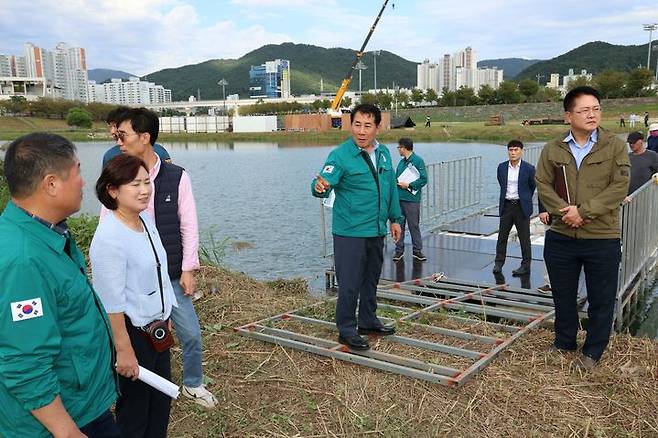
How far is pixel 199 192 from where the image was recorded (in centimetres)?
1827

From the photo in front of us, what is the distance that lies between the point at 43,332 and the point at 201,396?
1.96 m

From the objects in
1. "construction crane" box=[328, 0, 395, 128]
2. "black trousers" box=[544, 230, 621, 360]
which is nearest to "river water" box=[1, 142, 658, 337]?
"black trousers" box=[544, 230, 621, 360]

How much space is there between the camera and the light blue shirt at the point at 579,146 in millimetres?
3660

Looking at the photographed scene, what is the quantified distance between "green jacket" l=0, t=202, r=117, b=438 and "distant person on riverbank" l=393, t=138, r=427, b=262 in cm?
517

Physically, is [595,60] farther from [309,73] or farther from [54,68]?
[54,68]

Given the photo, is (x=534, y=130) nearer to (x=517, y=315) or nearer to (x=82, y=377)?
(x=517, y=315)

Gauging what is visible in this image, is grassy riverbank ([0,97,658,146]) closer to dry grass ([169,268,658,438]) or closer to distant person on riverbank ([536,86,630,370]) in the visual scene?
distant person on riverbank ([536,86,630,370])

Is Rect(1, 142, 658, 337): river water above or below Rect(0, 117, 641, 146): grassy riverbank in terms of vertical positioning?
below

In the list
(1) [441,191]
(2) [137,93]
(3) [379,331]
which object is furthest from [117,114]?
(2) [137,93]

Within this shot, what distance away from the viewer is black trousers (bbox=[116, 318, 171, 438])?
2.39 meters

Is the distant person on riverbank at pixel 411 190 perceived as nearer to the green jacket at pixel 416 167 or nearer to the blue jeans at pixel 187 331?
the green jacket at pixel 416 167

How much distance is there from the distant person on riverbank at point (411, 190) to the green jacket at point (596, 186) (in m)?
3.05

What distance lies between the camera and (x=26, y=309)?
5.05 ft

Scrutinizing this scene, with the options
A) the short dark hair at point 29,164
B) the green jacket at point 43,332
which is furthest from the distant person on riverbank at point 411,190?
the short dark hair at point 29,164
